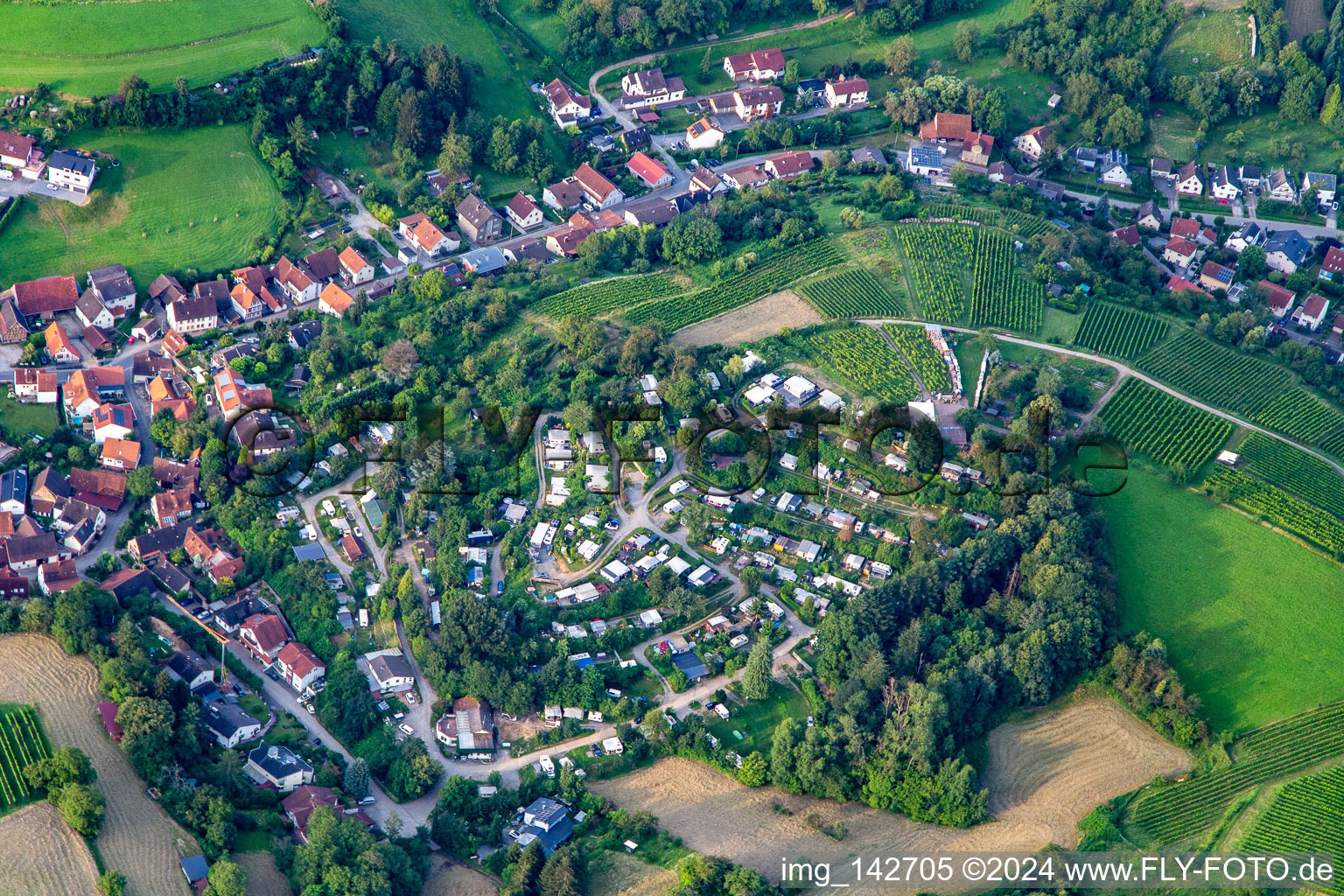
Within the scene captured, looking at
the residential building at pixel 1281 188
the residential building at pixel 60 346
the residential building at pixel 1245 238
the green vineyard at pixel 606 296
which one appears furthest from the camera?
the residential building at pixel 1281 188

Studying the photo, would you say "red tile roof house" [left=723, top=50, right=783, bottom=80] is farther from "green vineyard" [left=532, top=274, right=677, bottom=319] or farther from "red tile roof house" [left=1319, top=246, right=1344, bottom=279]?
"red tile roof house" [left=1319, top=246, right=1344, bottom=279]

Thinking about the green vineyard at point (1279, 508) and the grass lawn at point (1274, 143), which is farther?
the grass lawn at point (1274, 143)

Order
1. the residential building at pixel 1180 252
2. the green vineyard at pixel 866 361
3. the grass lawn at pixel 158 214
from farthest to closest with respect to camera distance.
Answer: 1. the residential building at pixel 1180 252
2. the grass lawn at pixel 158 214
3. the green vineyard at pixel 866 361

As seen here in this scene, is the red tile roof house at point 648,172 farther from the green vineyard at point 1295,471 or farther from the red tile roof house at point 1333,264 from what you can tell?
the red tile roof house at point 1333,264

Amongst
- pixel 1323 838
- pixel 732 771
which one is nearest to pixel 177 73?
pixel 732 771

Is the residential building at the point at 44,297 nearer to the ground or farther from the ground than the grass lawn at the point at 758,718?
farther from the ground

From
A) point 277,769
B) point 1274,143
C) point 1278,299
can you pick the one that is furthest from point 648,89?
point 277,769

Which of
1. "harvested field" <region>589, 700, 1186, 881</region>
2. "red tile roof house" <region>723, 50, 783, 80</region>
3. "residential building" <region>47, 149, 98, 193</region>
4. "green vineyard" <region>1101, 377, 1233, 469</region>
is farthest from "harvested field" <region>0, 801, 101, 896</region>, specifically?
"red tile roof house" <region>723, 50, 783, 80</region>

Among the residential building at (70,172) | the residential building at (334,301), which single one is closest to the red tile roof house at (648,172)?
the residential building at (334,301)
